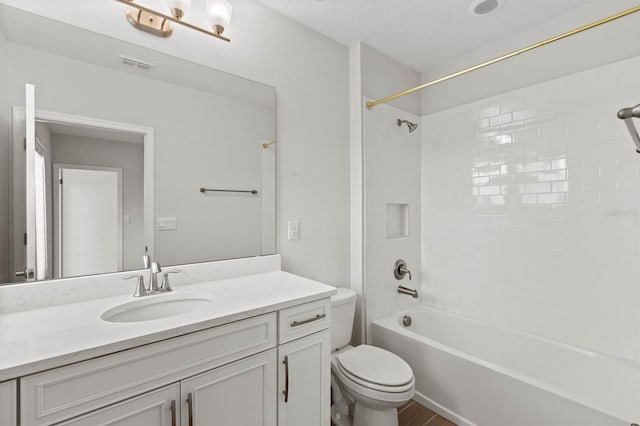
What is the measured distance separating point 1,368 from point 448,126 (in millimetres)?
2849

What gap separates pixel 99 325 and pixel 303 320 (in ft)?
2.41

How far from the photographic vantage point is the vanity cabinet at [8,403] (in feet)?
2.39

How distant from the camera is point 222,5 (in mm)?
1513

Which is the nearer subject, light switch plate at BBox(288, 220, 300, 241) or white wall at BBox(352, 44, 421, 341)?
light switch plate at BBox(288, 220, 300, 241)

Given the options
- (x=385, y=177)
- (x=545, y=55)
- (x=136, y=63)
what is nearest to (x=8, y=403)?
(x=136, y=63)

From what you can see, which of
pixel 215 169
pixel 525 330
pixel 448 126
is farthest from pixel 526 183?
pixel 215 169

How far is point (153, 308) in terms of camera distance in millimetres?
1281

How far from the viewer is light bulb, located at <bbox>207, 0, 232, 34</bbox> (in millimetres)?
1498

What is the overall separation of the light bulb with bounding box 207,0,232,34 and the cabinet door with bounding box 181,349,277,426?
1.56 meters

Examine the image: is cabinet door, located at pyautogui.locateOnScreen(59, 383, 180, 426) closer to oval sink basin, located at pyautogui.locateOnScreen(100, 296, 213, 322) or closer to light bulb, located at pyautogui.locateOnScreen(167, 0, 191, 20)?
oval sink basin, located at pyautogui.locateOnScreen(100, 296, 213, 322)

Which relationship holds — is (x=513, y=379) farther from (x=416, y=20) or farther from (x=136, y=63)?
(x=136, y=63)

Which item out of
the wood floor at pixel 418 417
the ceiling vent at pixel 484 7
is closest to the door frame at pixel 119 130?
the wood floor at pixel 418 417

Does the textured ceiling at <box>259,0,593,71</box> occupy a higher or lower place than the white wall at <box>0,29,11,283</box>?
higher

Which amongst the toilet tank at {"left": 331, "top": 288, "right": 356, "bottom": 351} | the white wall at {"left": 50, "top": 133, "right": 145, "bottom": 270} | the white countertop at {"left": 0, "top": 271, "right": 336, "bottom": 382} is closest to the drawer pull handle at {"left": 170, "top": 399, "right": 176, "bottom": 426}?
the white countertop at {"left": 0, "top": 271, "right": 336, "bottom": 382}
